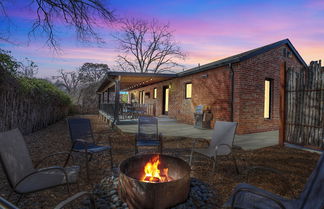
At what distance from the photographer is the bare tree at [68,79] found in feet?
123

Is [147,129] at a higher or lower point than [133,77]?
lower

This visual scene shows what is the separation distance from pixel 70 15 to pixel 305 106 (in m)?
9.17

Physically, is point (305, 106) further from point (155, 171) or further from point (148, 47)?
point (148, 47)

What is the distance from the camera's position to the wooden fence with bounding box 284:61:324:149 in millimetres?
5203

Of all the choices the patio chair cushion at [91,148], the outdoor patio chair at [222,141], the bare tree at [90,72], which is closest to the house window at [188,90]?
the outdoor patio chair at [222,141]

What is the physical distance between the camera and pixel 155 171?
2672mm

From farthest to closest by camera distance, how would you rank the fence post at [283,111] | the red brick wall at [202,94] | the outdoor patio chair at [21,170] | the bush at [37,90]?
the red brick wall at [202,94] < the bush at [37,90] < the fence post at [283,111] < the outdoor patio chair at [21,170]

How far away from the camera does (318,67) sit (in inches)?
209

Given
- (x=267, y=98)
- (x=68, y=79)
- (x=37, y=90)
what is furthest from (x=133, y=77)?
(x=68, y=79)

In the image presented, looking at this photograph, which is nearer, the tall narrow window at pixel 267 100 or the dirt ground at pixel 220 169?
the dirt ground at pixel 220 169

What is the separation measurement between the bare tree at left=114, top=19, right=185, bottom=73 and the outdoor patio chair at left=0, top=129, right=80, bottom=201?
29408 mm

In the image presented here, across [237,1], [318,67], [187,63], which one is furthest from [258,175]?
[187,63]

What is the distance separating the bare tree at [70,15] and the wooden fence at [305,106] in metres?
7.57

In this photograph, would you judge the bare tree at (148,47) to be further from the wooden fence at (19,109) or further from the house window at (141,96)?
the wooden fence at (19,109)
